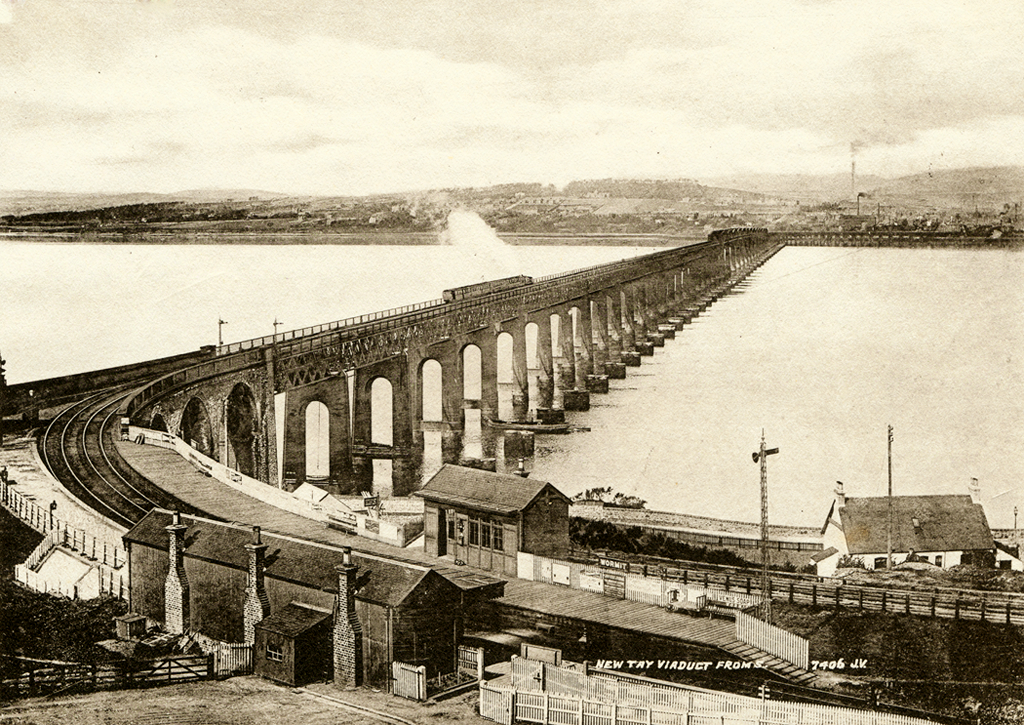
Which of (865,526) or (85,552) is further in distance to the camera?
(865,526)

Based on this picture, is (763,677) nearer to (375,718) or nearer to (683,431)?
(375,718)

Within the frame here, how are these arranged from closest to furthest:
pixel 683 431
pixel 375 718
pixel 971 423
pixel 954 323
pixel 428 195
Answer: pixel 375 718
pixel 971 423
pixel 954 323
pixel 428 195
pixel 683 431

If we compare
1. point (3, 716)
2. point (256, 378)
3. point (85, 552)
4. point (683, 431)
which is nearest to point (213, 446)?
point (256, 378)

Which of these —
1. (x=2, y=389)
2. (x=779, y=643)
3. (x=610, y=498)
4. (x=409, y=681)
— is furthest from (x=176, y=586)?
(x=610, y=498)

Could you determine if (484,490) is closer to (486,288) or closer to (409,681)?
(409,681)

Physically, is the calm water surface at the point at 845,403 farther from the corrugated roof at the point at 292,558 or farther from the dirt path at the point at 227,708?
the dirt path at the point at 227,708

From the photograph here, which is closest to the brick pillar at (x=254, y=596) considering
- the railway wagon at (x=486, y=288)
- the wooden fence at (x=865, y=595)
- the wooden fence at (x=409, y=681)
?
the wooden fence at (x=409, y=681)
